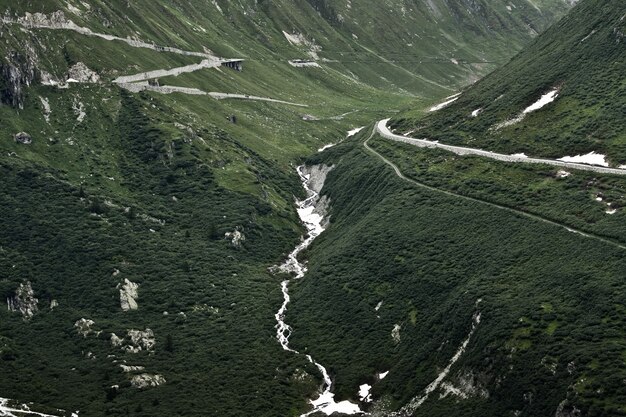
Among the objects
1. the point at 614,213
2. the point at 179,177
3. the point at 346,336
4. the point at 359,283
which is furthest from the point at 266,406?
the point at 179,177

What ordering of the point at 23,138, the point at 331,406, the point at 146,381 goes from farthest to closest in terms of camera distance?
the point at 23,138
the point at 146,381
the point at 331,406

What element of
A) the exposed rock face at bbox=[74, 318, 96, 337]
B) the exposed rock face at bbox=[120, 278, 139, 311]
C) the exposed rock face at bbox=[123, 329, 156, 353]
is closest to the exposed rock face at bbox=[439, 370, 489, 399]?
the exposed rock face at bbox=[123, 329, 156, 353]

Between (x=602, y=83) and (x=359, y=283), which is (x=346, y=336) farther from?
(x=602, y=83)

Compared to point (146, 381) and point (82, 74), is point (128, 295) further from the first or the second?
point (82, 74)

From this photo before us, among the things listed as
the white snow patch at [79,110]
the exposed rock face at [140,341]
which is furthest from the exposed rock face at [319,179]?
the exposed rock face at [140,341]

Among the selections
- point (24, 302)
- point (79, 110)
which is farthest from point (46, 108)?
point (24, 302)

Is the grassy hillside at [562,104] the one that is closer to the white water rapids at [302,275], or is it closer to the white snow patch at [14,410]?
the white water rapids at [302,275]
